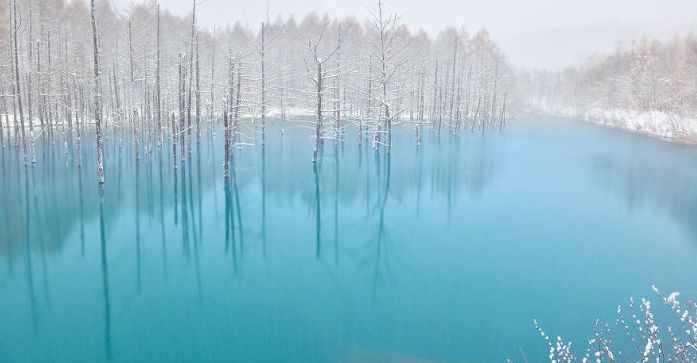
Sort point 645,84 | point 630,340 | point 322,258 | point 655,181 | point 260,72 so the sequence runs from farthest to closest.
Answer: point 645,84 → point 260,72 → point 655,181 → point 322,258 → point 630,340

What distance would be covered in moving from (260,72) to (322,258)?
38916 millimetres

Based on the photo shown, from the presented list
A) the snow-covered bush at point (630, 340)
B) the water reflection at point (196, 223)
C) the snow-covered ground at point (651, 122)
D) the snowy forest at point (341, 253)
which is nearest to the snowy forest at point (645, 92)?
the snow-covered ground at point (651, 122)

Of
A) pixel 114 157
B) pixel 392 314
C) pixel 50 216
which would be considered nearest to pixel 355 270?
pixel 392 314

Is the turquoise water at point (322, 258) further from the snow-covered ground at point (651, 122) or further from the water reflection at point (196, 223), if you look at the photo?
the snow-covered ground at point (651, 122)

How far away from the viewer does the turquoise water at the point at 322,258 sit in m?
8.73

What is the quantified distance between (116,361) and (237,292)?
3186mm

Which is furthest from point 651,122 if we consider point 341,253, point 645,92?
point 341,253

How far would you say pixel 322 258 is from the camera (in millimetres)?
13109

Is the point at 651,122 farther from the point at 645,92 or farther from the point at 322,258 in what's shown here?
the point at 322,258

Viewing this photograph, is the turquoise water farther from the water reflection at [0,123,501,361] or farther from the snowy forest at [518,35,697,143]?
the snowy forest at [518,35,697,143]

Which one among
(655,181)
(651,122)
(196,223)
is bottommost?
(196,223)

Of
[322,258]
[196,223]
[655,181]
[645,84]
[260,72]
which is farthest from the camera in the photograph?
[645,84]

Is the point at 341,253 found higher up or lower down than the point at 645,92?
lower down

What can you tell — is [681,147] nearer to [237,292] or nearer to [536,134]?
[536,134]
